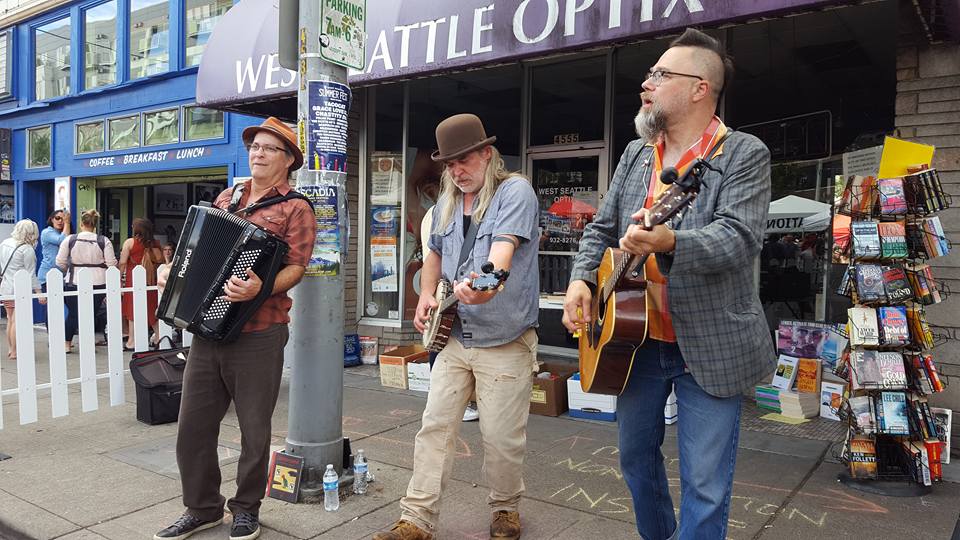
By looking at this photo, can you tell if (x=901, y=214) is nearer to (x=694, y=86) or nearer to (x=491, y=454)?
(x=694, y=86)

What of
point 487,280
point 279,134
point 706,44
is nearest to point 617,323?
point 487,280

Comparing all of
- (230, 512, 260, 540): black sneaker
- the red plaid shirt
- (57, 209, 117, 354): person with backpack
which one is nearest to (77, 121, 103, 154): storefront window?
(57, 209, 117, 354): person with backpack

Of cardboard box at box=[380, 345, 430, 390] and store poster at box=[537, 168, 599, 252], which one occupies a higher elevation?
store poster at box=[537, 168, 599, 252]

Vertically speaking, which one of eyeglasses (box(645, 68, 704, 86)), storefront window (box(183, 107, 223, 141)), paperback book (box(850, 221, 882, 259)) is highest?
storefront window (box(183, 107, 223, 141))

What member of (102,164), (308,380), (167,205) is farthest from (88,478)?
(167,205)

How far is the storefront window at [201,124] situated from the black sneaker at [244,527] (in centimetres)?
735

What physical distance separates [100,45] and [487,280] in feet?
38.8

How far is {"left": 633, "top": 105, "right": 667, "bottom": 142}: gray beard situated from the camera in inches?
90.0

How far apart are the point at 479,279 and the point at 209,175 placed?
876cm

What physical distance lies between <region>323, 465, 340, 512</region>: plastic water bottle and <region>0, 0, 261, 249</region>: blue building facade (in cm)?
640

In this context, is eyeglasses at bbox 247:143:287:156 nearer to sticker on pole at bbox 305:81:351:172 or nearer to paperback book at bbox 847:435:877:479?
sticker on pole at bbox 305:81:351:172

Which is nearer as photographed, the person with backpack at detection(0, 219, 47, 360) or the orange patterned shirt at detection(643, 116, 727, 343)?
the orange patterned shirt at detection(643, 116, 727, 343)

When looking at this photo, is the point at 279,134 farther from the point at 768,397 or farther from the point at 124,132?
the point at 124,132

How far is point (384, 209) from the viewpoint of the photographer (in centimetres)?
771
